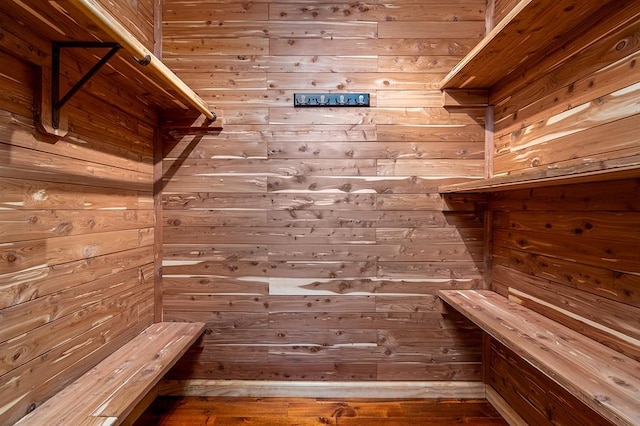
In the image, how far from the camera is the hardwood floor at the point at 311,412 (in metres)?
1.79

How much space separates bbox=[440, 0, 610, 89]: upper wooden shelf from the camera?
122cm

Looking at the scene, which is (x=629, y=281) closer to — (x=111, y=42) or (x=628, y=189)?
(x=628, y=189)

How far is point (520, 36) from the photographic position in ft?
4.65

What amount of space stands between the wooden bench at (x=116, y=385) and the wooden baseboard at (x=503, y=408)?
1.93 m

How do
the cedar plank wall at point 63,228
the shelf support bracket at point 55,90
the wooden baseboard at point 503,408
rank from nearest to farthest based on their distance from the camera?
1. the cedar plank wall at point 63,228
2. the shelf support bracket at point 55,90
3. the wooden baseboard at point 503,408

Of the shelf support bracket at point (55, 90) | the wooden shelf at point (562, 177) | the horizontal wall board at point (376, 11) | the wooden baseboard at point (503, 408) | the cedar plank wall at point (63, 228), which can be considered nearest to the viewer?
the wooden shelf at point (562, 177)

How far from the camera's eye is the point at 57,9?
38.8 inches

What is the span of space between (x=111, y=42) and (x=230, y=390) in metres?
2.03

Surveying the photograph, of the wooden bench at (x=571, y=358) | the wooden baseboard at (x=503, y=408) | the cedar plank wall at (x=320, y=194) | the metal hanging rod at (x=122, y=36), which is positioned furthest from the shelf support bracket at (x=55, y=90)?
the wooden baseboard at (x=503, y=408)

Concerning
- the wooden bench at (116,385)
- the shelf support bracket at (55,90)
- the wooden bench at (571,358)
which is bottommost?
the wooden bench at (116,385)

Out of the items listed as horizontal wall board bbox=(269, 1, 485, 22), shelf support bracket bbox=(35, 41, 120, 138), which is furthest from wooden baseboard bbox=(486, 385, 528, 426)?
shelf support bracket bbox=(35, 41, 120, 138)

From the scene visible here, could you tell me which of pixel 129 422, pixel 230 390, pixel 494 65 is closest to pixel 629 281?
pixel 494 65

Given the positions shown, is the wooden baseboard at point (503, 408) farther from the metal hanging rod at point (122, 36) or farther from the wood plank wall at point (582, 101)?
the metal hanging rod at point (122, 36)

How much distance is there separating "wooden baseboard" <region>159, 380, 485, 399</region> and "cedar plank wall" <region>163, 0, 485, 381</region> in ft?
0.18
